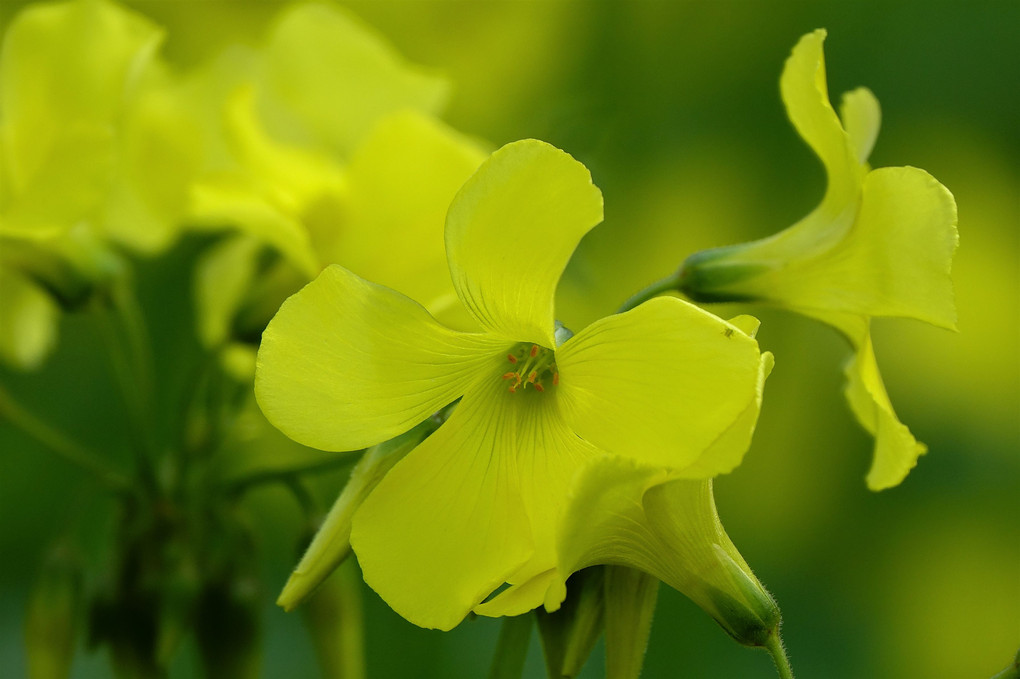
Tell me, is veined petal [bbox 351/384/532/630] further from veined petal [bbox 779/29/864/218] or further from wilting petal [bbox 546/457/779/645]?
veined petal [bbox 779/29/864/218]

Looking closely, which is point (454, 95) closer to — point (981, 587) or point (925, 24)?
point (925, 24)

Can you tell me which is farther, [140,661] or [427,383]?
[140,661]

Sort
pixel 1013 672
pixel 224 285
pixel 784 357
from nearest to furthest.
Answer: pixel 1013 672 < pixel 224 285 < pixel 784 357

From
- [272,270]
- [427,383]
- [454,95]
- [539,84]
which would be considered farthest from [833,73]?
[427,383]

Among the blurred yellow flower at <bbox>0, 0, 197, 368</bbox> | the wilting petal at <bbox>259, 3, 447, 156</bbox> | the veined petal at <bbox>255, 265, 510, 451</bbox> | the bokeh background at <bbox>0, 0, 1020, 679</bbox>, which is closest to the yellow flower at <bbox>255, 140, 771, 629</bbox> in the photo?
the veined petal at <bbox>255, 265, 510, 451</bbox>

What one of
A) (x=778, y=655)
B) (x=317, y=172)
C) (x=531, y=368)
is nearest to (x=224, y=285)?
(x=317, y=172)

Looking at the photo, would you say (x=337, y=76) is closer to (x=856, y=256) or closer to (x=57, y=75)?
(x=57, y=75)

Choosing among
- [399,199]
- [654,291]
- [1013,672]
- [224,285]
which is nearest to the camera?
[1013,672]
